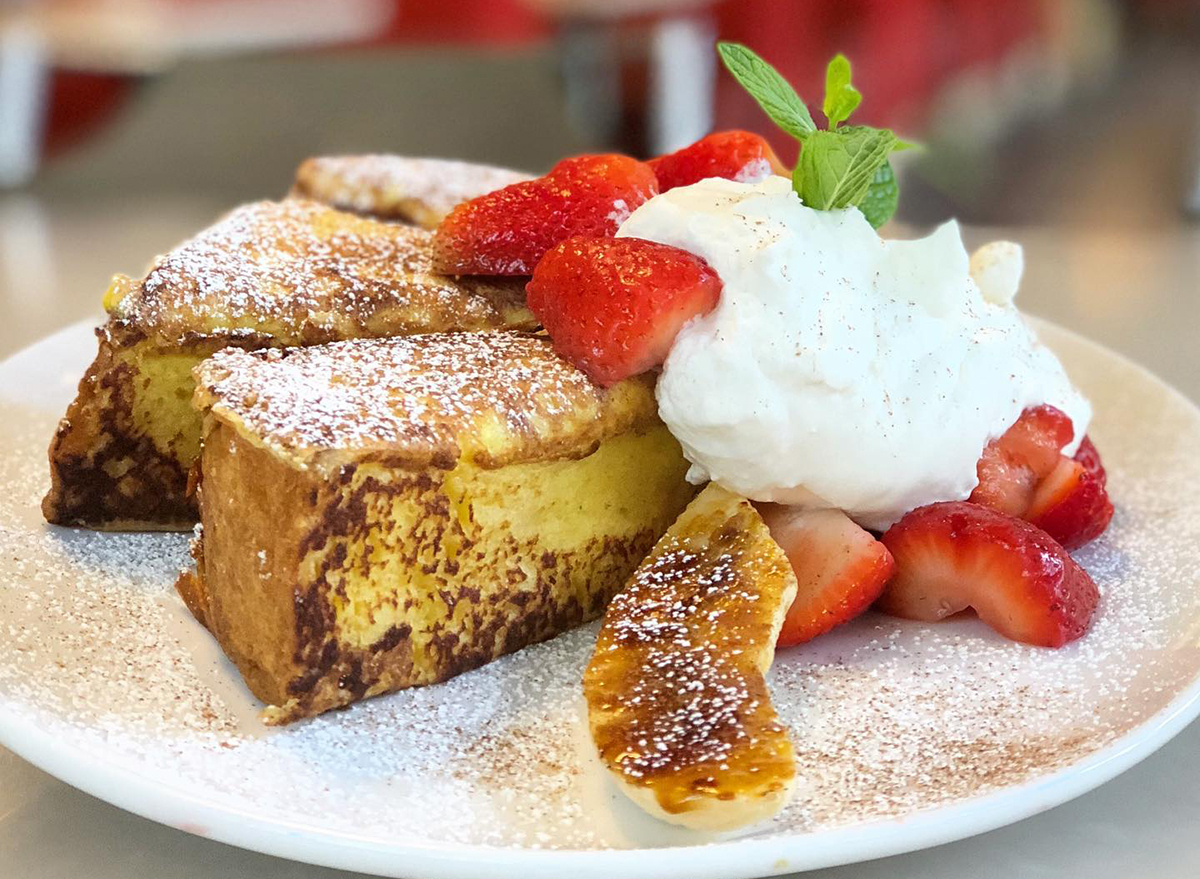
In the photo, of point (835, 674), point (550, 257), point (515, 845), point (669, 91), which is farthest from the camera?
point (669, 91)

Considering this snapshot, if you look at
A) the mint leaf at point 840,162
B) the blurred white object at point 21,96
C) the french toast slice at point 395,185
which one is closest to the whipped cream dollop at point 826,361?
the mint leaf at point 840,162

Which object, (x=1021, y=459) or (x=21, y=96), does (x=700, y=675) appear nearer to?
(x=1021, y=459)

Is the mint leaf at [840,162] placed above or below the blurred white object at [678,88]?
above

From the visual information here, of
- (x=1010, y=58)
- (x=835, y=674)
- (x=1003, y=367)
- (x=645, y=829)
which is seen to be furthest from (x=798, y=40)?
(x=645, y=829)

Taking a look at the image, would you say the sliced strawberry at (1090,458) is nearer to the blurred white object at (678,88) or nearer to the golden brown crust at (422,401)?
the golden brown crust at (422,401)

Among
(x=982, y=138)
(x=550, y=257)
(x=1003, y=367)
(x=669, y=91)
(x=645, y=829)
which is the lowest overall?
(x=982, y=138)

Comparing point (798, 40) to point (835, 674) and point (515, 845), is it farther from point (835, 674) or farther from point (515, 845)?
point (515, 845)

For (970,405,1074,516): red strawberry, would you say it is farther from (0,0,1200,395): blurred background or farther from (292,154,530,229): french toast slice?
(0,0,1200,395): blurred background
